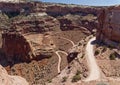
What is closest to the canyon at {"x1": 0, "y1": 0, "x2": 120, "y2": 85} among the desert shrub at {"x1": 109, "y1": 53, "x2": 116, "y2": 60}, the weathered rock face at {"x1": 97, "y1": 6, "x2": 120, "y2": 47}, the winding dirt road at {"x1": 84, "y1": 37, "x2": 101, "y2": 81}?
the weathered rock face at {"x1": 97, "y1": 6, "x2": 120, "y2": 47}

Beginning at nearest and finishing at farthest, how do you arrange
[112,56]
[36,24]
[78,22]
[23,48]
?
[112,56] < [23,48] < [36,24] < [78,22]

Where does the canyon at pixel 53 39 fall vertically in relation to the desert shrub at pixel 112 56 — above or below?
below

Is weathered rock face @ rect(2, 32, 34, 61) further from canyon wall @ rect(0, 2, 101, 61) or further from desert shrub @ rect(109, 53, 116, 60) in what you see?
desert shrub @ rect(109, 53, 116, 60)

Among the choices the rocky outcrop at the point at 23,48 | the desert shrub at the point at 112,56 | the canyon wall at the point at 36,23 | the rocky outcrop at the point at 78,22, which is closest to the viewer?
the desert shrub at the point at 112,56

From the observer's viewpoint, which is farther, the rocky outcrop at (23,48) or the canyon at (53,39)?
the rocky outcrop at (23,48)

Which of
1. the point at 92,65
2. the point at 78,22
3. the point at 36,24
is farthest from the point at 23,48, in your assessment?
the point at 92,65

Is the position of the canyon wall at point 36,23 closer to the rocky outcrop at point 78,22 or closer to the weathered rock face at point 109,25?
the rocky outcrop at point 78,22

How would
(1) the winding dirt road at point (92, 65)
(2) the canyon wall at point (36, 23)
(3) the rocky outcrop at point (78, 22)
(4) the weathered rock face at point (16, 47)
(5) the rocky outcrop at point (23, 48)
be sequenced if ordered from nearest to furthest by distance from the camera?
1. (1) the winding dirt road at point (92, 65)
2. (5) the rocky outcrop at point (23, 48)
3. (4) the weathered rock face at point (16, 47)
4. (2) the canyon wall at point (36, 23)
5. (3) the rocky outcrop at point (78, 22)

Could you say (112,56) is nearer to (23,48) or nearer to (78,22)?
(23,48)

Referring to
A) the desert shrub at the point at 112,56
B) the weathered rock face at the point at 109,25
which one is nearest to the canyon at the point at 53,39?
the weathered rock face at the point at 109,25

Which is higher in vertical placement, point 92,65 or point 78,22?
point 92,65
